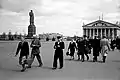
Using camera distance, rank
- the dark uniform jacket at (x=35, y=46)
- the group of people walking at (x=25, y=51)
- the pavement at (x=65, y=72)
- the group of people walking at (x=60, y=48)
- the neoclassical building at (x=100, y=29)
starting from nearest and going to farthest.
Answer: the pavement at (x=65, y=72) → the group of people walking at (x=25, y=51) → the group of people walking at (x=60, y=48) → the dark uniform jacket at (x=35, y=46) → the neoclassical building at (x=100, y=29)

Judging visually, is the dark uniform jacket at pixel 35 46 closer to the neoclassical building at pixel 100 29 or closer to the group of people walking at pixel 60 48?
the group of people walking at pixel 60 48

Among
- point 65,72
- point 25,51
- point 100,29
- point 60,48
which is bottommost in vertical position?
point 65,72

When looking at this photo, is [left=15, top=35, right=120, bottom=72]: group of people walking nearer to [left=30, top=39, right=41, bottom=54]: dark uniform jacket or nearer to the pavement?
[left=30, top=39, right=41, bottom=54]: dark uniform jacket

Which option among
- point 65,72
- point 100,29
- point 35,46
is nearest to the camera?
point 65,72

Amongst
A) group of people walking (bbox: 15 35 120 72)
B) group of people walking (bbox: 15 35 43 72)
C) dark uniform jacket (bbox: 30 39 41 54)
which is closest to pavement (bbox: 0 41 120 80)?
group of people walking (bbox: 15 35 43 72)

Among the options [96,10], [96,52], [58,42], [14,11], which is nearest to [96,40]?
[96,52]

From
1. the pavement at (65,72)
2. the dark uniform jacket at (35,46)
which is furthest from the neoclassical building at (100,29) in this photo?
the dark uniform jacket at (35,46)

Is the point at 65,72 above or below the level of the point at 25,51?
below

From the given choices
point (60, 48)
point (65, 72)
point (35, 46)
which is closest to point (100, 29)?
point (60, 48)

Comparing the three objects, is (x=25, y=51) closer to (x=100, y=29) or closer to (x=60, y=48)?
(x=60, y=48)
